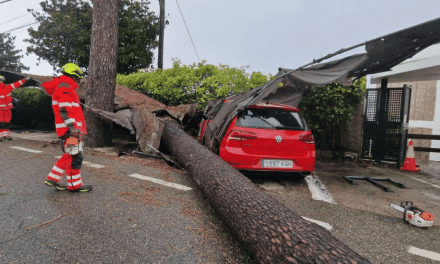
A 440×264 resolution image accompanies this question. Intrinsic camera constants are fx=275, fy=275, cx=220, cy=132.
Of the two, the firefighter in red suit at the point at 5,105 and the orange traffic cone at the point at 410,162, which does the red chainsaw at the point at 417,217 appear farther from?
the firefighter in red suit at the point at 5,105

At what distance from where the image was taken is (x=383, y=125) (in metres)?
8.05

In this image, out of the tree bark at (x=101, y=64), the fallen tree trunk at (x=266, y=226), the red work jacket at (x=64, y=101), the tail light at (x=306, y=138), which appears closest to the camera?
the fallen tree trunk at (x=266, y=226)

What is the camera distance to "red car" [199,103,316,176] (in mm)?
4539

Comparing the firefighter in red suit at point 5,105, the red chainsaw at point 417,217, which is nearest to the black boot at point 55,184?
the red chainsaw at point 417,217

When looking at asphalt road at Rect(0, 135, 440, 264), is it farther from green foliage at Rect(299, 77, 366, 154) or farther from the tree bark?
green foliage at Rect(299, 77, 366, 154)

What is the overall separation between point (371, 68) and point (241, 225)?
4811 mm

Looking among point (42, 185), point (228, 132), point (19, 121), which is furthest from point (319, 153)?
point (19, 121)

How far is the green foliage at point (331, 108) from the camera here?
7.79m

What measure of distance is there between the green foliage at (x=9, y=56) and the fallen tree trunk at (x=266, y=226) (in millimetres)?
54424

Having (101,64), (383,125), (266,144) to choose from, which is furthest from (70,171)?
(383,125)

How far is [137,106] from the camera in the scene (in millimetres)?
7828

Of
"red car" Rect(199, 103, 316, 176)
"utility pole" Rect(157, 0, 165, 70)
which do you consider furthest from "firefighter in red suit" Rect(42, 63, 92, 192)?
"utility pole" Rect(157, 0, 165, 70)

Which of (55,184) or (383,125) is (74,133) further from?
(383,125)

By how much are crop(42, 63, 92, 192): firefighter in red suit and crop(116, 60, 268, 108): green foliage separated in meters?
4.91
